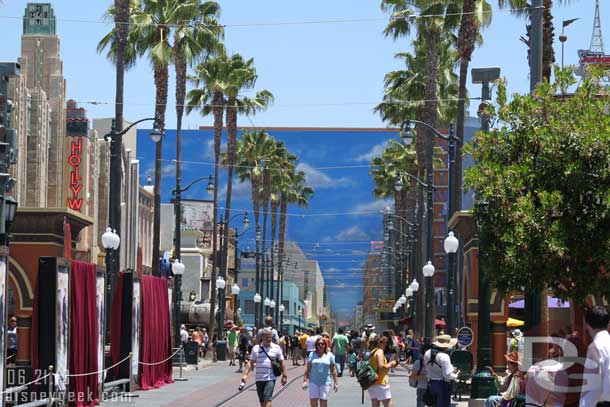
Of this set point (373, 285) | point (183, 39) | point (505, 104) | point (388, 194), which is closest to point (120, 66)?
point (183, 39)

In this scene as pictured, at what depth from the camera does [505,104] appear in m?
18.8

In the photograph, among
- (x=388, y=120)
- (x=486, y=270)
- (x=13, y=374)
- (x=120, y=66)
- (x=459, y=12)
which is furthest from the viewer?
(x=388, y=120)

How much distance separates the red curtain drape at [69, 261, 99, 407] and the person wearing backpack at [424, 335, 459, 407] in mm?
7045

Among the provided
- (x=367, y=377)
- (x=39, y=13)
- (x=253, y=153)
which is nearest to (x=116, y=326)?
(x=367, y=377)

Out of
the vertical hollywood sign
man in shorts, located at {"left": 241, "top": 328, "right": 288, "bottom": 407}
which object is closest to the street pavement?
man in shorts, located at {"left": 241, "top": 328, "right": 288, "bottom": 407}

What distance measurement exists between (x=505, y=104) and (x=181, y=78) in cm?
3615

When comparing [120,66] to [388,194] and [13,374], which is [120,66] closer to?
[13,374]

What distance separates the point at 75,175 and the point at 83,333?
36358 millimetres

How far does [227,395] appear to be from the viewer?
106ft

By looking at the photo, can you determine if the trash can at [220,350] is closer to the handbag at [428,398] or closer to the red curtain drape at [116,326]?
the red curtain drape at [116,326]

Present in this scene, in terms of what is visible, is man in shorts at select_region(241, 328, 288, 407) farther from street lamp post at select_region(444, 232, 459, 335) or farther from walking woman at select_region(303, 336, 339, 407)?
street lamp post at select_region(444, 232, 459, 335)

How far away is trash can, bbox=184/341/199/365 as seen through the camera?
50.1 m

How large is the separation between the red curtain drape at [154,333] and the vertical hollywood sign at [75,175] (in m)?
23.8

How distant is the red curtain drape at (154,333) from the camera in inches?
1249
